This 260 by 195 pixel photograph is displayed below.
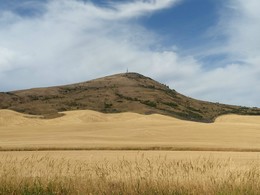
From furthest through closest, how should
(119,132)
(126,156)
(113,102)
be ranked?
(113,102) → (119,132) → (126,156)

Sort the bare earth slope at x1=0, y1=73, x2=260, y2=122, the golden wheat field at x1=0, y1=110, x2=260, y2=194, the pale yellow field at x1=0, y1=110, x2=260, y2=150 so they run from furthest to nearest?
the bare earth slope at x1=0, y1=73, x2=260, y2=122 < the pale yellow field at x1=0, y1=110, x2=260, y2=150 < the golden wheat field at x1=0, y1=110, x2=260, y2=194

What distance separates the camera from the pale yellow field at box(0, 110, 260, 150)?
4431 cm

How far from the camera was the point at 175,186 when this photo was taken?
11859 millimetres

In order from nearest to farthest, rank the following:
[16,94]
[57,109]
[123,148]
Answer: [123,148], [57,109], [16,94]

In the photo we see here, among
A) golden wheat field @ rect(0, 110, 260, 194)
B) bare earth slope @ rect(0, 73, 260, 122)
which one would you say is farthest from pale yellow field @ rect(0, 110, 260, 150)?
bare earth slope @ rect(0, 73, 260, 122)

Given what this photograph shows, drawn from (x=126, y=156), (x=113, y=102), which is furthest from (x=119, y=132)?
(x=126, y=156)

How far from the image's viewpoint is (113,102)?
82.9 meters

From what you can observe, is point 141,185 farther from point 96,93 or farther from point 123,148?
point 96,93

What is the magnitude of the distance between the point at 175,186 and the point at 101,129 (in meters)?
49.5

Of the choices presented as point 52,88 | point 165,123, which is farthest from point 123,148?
point 52,88

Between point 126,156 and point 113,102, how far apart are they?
55832 mm

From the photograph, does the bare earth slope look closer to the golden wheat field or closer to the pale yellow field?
the golden wheat field

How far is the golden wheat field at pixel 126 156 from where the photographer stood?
1198cm

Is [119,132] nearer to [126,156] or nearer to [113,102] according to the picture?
[113,102]
